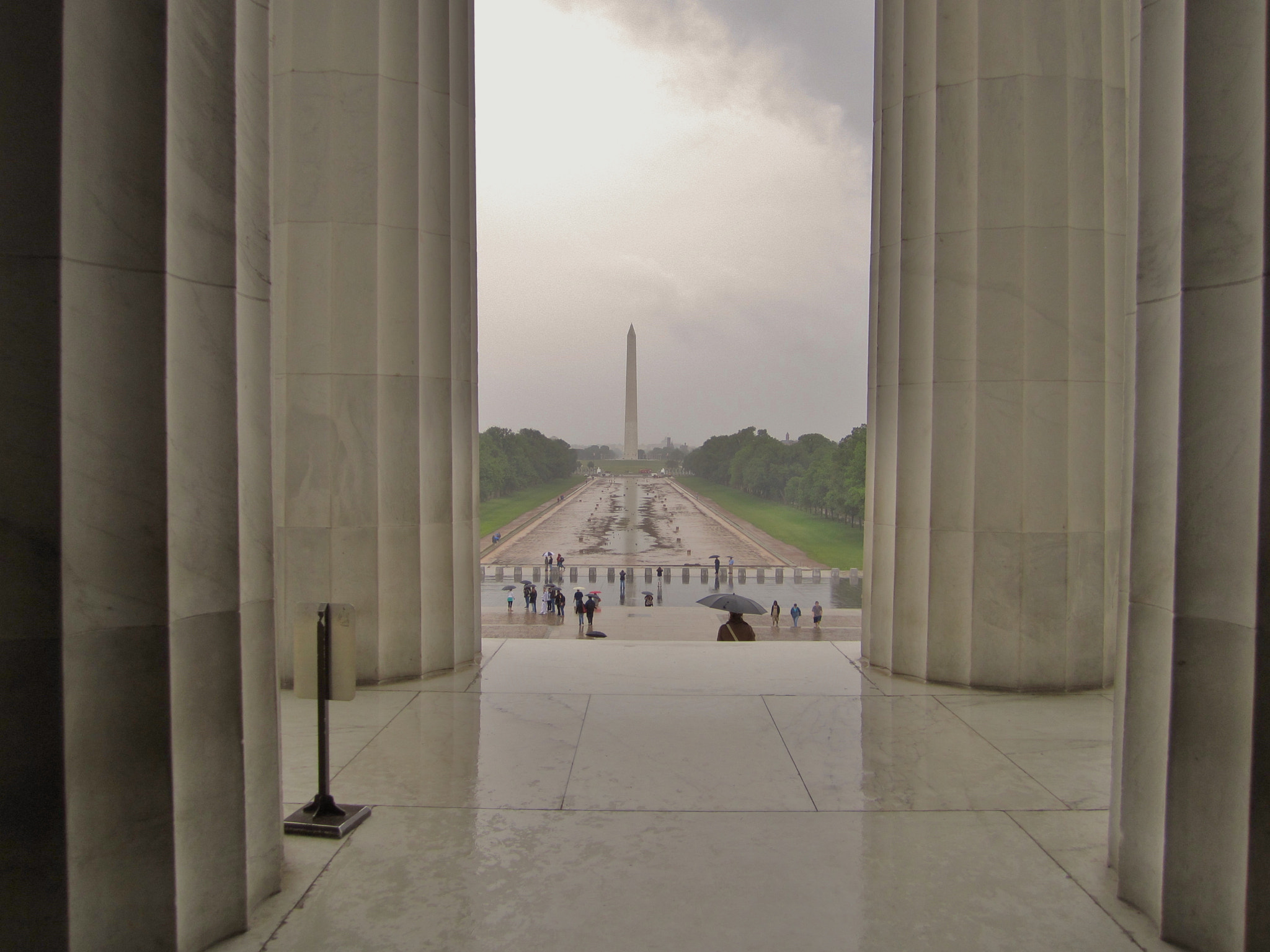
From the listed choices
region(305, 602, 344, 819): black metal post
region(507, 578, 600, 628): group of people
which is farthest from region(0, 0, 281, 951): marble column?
region(507, 578, 600, 628): group of people

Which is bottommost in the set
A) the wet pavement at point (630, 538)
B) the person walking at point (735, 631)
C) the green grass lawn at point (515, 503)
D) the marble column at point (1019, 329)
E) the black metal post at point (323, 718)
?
the green grass lawn at point (515, 503)

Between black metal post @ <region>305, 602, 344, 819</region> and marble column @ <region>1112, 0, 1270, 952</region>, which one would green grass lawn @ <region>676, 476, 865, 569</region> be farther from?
black metal post @ <region>305, 602, 344, 819</region>

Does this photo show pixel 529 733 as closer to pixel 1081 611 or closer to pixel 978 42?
pixel 1081 611

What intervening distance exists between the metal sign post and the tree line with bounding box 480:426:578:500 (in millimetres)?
84526

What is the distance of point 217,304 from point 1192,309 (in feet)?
17.3

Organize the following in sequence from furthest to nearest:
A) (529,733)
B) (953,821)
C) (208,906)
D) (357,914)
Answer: (529,733) → (953,821) → (357,914) → (208,906)

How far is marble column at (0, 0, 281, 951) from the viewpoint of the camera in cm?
397

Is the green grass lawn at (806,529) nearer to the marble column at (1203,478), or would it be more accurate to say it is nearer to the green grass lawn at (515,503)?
the green grass lawn at (515,503)

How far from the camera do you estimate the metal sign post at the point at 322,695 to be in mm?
5699

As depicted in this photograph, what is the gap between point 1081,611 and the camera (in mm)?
9828

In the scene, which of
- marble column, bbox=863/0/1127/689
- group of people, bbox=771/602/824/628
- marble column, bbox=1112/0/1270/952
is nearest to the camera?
marble column, bbox=1112/0/1270/952

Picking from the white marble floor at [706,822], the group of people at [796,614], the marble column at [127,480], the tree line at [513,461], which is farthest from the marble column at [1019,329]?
the tree line at [513,461]

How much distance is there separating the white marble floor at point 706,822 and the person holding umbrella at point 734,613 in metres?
3.38

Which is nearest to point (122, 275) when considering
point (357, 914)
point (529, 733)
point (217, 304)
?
point (217, 304)
